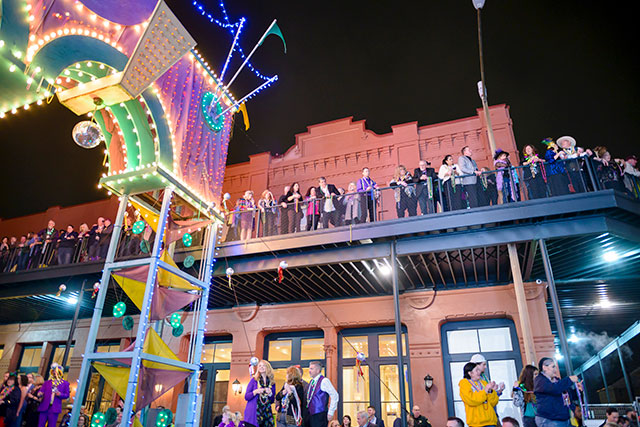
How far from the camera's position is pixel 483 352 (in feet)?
36.7

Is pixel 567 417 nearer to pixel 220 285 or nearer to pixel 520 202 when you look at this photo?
pixel 520 202

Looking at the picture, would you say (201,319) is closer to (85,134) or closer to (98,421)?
(98,421)

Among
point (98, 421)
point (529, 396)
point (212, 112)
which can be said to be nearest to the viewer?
point (529, 396)

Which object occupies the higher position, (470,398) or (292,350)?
(292,350)

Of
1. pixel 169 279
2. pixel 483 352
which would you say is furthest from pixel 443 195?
pixel 169 279

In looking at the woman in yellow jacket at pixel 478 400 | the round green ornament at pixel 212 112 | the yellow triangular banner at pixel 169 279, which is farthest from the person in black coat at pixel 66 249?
the woman in yellow jacket at pixel 478 400

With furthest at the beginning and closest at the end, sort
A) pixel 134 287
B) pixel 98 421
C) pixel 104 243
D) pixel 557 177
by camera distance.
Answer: pixel 104 243 < pixel 557 177 < pixel 134 287 < pixel 98 421

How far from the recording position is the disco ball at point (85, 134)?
691 cm

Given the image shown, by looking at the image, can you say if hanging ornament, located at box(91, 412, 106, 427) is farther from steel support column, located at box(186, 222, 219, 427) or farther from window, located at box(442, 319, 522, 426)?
window, located at box(442, 319, 522, 426)

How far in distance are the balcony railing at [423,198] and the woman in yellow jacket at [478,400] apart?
4459mm

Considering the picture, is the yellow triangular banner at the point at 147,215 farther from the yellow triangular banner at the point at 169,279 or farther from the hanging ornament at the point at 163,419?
the hanging ornament at the point at 163,419

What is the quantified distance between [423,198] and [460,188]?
0.82m

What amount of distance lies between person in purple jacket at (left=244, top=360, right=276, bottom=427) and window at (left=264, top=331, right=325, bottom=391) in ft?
22.4

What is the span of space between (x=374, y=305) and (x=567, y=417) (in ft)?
25.0
